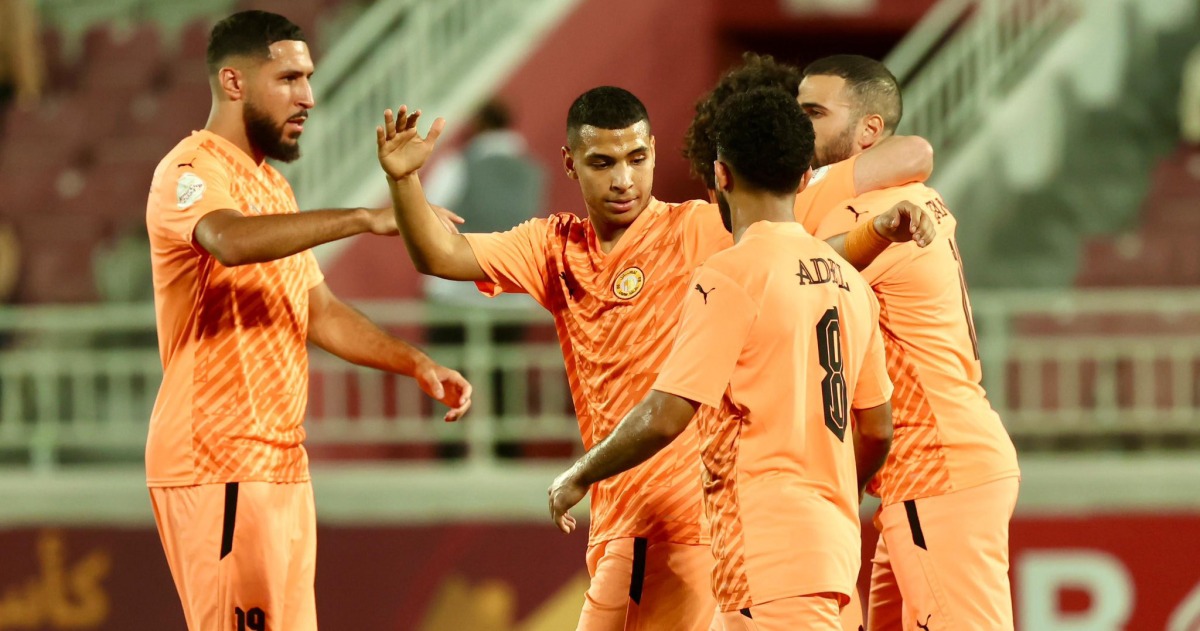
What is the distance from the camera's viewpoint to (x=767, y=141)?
404 centimetres

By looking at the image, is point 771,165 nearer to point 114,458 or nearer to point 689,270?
point 689,270

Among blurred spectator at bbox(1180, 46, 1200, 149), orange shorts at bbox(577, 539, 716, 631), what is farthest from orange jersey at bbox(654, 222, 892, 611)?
blurred spectator at bbox(1180, 46, 1200, 149)

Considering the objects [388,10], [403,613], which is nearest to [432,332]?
[403,613]

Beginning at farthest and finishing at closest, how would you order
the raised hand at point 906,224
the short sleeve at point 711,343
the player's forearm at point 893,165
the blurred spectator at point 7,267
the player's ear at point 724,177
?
the blurred spectator at point 7,267 → the player's forearm at point 893,165 → the raised hand at point 906,224 → the player's ear at point 724,177 → the short sleeve at point 711,343

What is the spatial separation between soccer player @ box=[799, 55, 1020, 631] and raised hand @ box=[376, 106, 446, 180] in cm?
116

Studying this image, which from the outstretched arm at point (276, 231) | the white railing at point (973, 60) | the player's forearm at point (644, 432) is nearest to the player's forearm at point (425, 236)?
the outstretched arm at point (276, 231)

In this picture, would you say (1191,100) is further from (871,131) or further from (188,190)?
(188,190)

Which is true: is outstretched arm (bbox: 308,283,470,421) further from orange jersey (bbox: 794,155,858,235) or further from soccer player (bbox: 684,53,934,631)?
orange jersey (bbox: 794,155,858,235)

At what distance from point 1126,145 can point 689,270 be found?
359 inches

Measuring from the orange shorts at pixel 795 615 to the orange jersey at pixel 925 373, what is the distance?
A: 3.07ft

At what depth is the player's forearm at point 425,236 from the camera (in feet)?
15.0

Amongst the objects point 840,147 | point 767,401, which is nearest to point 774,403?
point 767,401

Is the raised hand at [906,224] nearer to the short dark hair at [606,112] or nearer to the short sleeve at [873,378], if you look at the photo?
the short sleeve at [873,378]

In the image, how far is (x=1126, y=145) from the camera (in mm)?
12969
